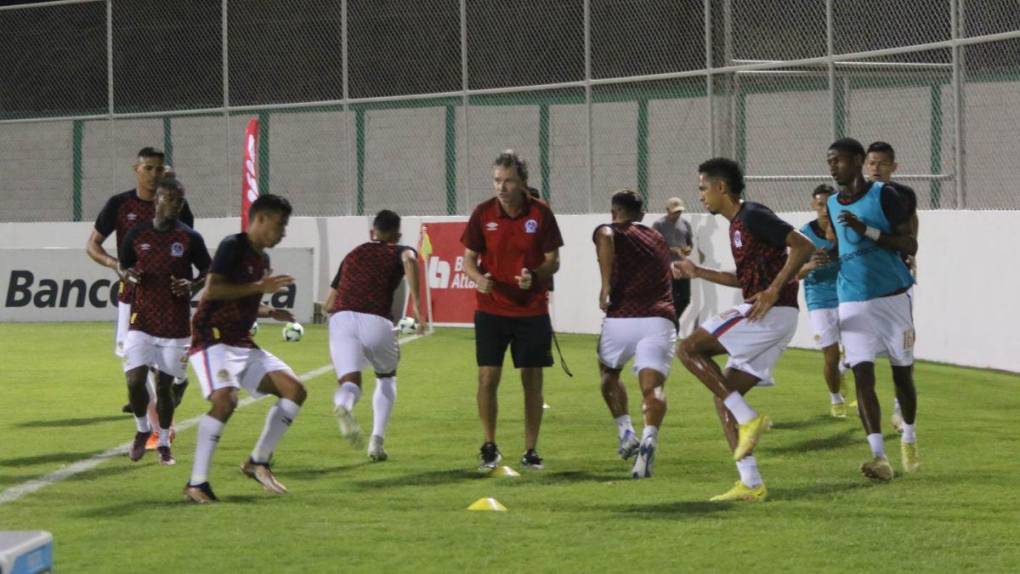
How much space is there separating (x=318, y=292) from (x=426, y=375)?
10092 millimetres

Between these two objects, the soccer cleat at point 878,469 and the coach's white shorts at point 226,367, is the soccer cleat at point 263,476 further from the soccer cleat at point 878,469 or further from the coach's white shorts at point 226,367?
the soccer cleat at point 878,469

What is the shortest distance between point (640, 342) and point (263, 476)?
2.68 meters

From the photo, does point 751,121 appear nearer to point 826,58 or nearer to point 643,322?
point 826,58

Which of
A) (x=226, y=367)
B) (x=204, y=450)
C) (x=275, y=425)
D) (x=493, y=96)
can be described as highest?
(x=493, y=96)

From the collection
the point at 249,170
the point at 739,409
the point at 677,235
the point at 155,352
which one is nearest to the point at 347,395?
the point at 155,352

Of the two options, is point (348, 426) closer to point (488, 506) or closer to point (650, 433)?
point (650, 433)

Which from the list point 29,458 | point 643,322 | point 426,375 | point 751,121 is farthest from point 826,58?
point 29,458

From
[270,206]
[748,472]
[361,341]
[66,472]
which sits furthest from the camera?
[361,341]

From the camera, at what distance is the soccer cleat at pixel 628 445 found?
11477 mm

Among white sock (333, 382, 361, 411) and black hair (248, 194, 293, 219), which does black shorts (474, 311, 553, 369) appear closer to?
white sock (333, 382, 361, 411)

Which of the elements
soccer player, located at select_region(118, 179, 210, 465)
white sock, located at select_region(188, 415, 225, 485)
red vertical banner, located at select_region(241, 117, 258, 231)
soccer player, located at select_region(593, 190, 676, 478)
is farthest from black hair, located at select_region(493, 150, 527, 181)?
red vertical banner, located at select_region(241, 117, 258, 231)

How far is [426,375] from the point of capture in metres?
18.3

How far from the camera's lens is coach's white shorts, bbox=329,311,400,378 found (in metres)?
11.8

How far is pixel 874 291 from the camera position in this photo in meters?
10.6
